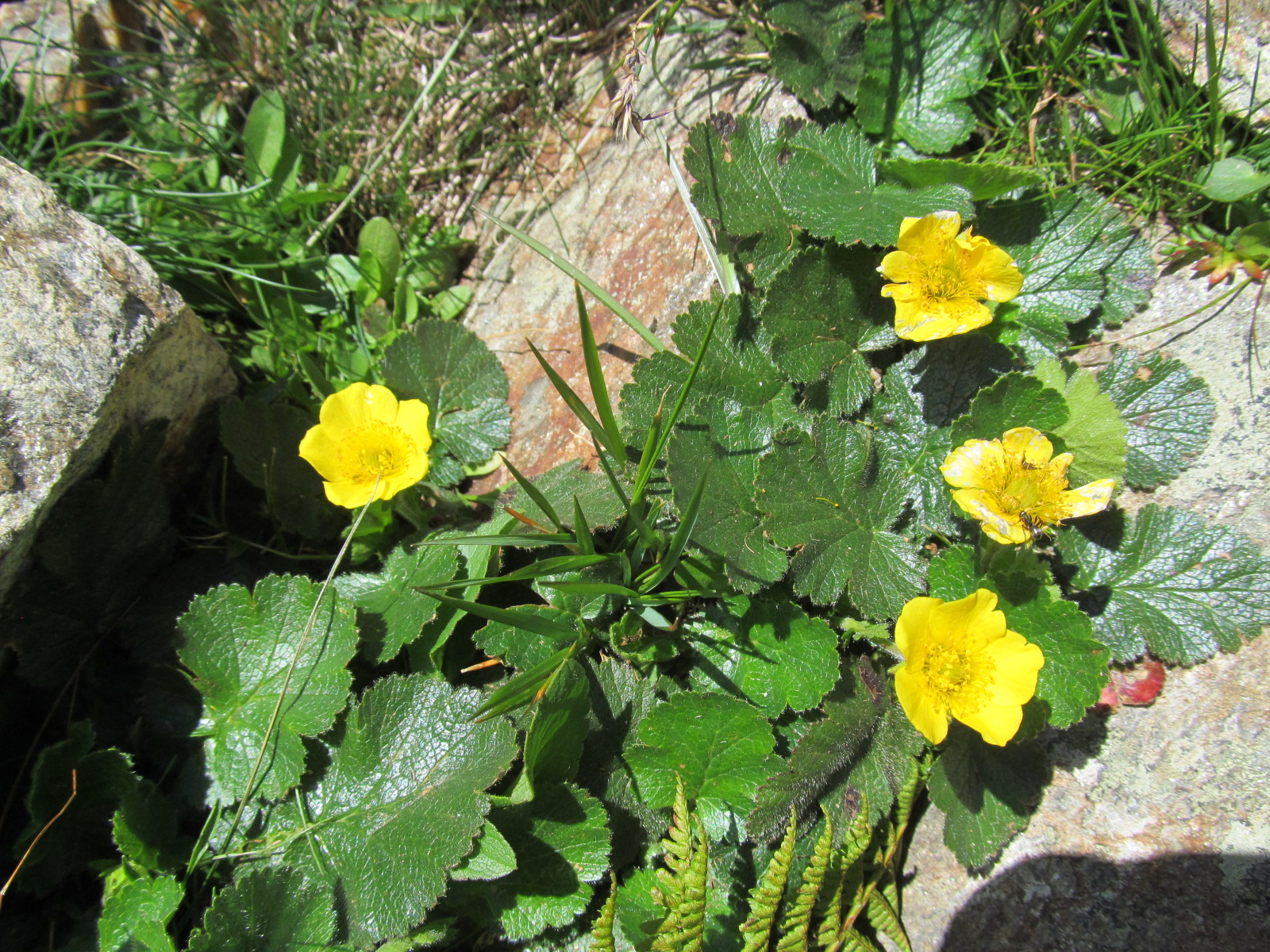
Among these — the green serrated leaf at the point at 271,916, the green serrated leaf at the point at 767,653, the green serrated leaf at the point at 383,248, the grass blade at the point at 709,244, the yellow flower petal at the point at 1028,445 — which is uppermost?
the grass blade at the point at 709,244

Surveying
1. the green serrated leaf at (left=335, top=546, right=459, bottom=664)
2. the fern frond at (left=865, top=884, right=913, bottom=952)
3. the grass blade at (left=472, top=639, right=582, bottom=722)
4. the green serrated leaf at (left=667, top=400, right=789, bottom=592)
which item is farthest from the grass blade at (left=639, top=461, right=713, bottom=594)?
the fern frond at (left=865, top=884, right=913, bottom=952)

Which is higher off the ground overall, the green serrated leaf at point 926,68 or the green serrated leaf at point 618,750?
the green serrated leaf at point 926,68

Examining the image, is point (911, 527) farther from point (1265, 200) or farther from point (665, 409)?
point (1265, 200)

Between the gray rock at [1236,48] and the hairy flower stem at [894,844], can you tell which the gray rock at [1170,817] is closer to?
the hairy flower stem at [894,844]

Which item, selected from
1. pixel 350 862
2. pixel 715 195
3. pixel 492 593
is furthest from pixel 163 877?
pixel 715 195

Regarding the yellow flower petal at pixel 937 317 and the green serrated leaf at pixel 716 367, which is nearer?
the yellow flower petal at pixel 937 317

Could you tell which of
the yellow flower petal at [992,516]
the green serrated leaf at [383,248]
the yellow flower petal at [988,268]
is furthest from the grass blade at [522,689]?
the green serrated leaf at [383,248]

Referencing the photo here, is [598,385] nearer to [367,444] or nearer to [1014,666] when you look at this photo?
[367,444]
